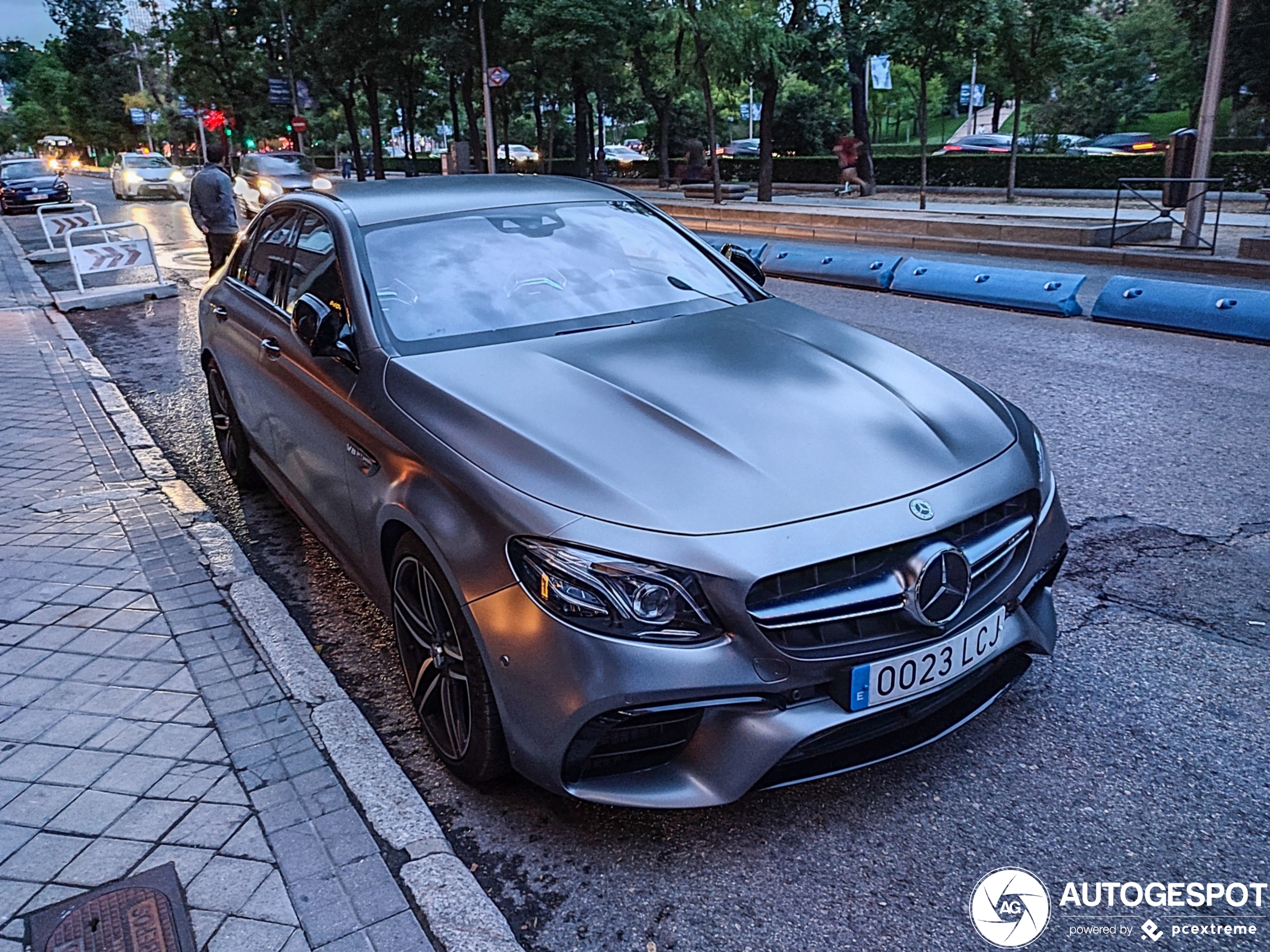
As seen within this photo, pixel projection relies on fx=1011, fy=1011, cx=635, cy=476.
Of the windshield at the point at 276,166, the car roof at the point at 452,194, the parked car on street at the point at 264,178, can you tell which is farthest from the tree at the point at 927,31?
the car roof at the point at 452,194

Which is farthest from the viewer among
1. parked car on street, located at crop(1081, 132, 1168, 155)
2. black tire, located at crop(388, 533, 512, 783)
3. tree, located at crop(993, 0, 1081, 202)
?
parked car on street, located at crop(1081, 132, 1168, 155)

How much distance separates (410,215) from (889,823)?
2.86m

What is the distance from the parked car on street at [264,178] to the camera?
23.3 meters

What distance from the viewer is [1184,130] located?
14789 millimetres

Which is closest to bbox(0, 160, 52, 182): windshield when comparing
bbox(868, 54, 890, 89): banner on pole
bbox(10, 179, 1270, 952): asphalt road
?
bbox(868, 54, 890, 89): banner on pole

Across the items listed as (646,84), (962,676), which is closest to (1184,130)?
(962,676)

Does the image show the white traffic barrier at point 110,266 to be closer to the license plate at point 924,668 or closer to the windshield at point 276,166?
the windshield at point 276,166

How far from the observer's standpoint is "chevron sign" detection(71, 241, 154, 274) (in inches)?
516

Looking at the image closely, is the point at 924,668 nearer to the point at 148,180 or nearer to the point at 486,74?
the point at 486,74

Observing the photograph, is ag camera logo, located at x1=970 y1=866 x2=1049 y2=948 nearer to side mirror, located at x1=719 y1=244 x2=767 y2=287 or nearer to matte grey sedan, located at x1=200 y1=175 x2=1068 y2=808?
matte grey sedan, located at x1=200 y1=175 x2=1068 y2=808

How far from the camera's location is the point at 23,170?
33.8 metres

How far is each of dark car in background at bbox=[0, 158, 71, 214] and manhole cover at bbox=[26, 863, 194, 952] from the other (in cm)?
3584

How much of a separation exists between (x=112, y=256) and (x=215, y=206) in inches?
123

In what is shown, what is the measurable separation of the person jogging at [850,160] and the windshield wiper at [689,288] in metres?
25.2
